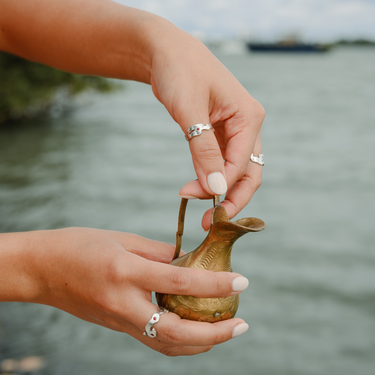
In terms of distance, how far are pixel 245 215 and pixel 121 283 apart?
5838 millimetres

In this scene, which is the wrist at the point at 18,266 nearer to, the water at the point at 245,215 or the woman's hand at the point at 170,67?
the woman's hand at the point at 170,67

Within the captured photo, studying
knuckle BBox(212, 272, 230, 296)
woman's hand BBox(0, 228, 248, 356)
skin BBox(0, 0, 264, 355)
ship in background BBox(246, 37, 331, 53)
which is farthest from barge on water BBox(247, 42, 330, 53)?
knuckle BBox(212, 272, 230, 296)

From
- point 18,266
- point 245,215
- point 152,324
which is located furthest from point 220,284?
point 245,215

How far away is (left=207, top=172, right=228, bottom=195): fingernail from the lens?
1.51 meters

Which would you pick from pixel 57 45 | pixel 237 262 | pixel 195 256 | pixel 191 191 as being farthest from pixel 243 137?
pixel 237 262

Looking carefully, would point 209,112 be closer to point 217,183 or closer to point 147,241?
point 217,183

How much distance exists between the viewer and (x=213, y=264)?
159 cm

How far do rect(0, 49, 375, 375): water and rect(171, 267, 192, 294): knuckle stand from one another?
8.86 feet

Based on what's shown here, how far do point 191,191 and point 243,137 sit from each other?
0.30 metres

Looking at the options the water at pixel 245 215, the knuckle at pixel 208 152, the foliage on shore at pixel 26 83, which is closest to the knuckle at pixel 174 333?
the knuckle at pixel 208 152

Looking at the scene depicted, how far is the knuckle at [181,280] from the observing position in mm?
1428

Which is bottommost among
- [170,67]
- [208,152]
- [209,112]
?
[208,152]

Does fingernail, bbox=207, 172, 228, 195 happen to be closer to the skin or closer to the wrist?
the skin

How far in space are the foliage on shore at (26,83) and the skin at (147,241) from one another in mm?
12029
